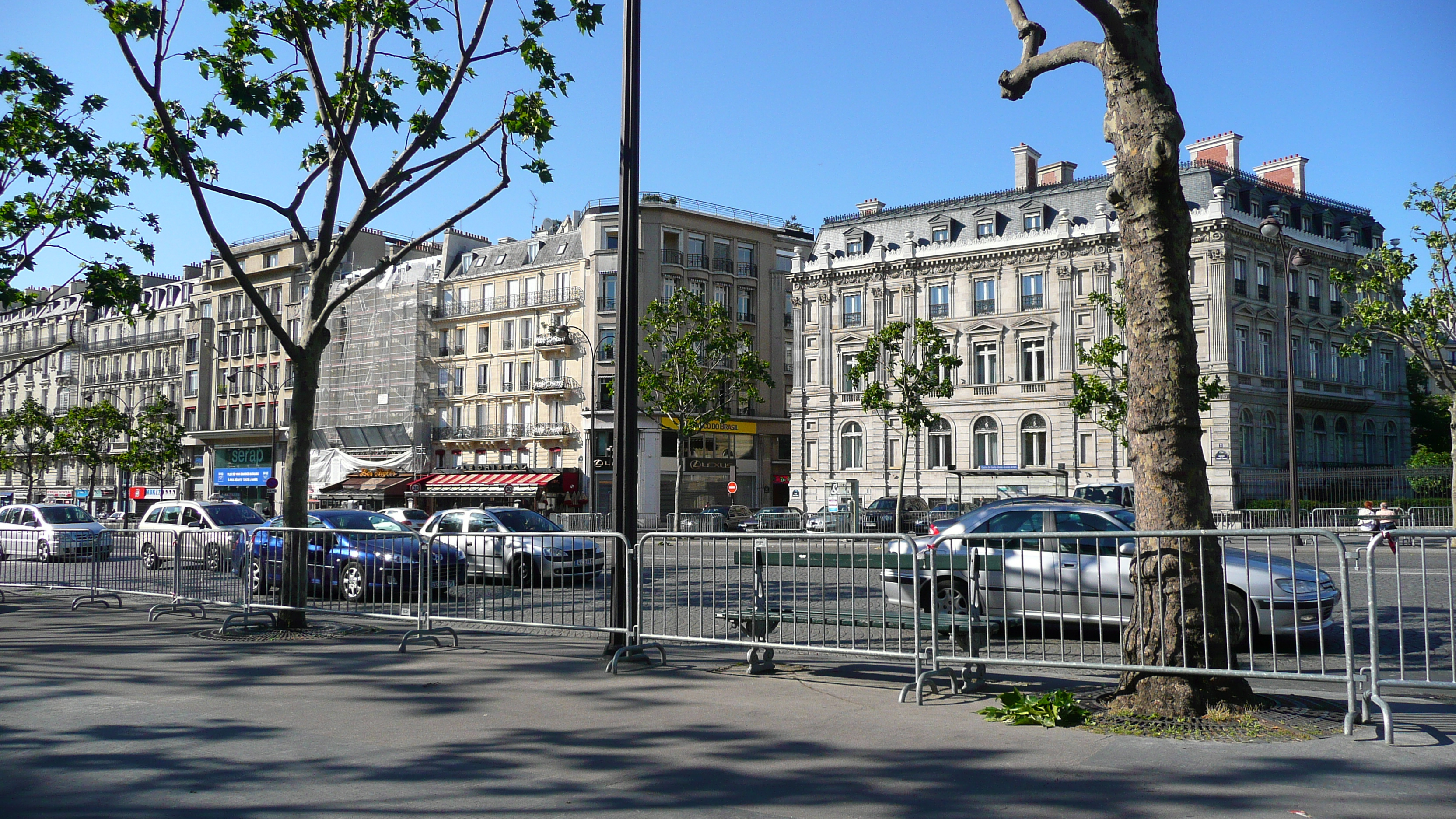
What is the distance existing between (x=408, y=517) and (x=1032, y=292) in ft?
105

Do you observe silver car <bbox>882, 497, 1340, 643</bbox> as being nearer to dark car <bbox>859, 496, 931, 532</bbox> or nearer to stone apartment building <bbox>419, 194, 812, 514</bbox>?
dark car <bbox>859, 496, 931, 532</bbox>

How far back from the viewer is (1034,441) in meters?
50.6

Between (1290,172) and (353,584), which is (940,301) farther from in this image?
(353,584)

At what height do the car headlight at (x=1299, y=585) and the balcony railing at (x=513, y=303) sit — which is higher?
the balcony railing at (x=513, y=303)

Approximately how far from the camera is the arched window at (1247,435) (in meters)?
47.0

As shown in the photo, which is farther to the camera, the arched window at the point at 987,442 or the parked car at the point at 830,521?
the arched window at the point at 987,442

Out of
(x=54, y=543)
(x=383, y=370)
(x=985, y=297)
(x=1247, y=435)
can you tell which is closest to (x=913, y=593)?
(x=54, y=543)

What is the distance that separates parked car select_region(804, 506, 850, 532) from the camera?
36625 mm

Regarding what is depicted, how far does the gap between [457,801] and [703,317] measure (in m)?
39.6

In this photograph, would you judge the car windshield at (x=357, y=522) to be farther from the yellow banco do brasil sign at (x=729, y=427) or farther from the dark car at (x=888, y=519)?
the yellow banco do brasil sign at (x=729, y=427)

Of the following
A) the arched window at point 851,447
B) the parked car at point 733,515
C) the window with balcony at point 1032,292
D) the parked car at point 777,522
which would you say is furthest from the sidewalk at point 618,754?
the arched window at point 851,447

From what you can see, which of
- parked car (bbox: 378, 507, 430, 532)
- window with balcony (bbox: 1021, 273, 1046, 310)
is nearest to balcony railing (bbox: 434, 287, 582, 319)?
window with balcony (bbox: 1021, 273, 1046, 310)

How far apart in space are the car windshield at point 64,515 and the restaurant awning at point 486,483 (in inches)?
1205

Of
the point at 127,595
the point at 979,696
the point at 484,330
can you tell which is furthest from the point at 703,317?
the point at 979,696
